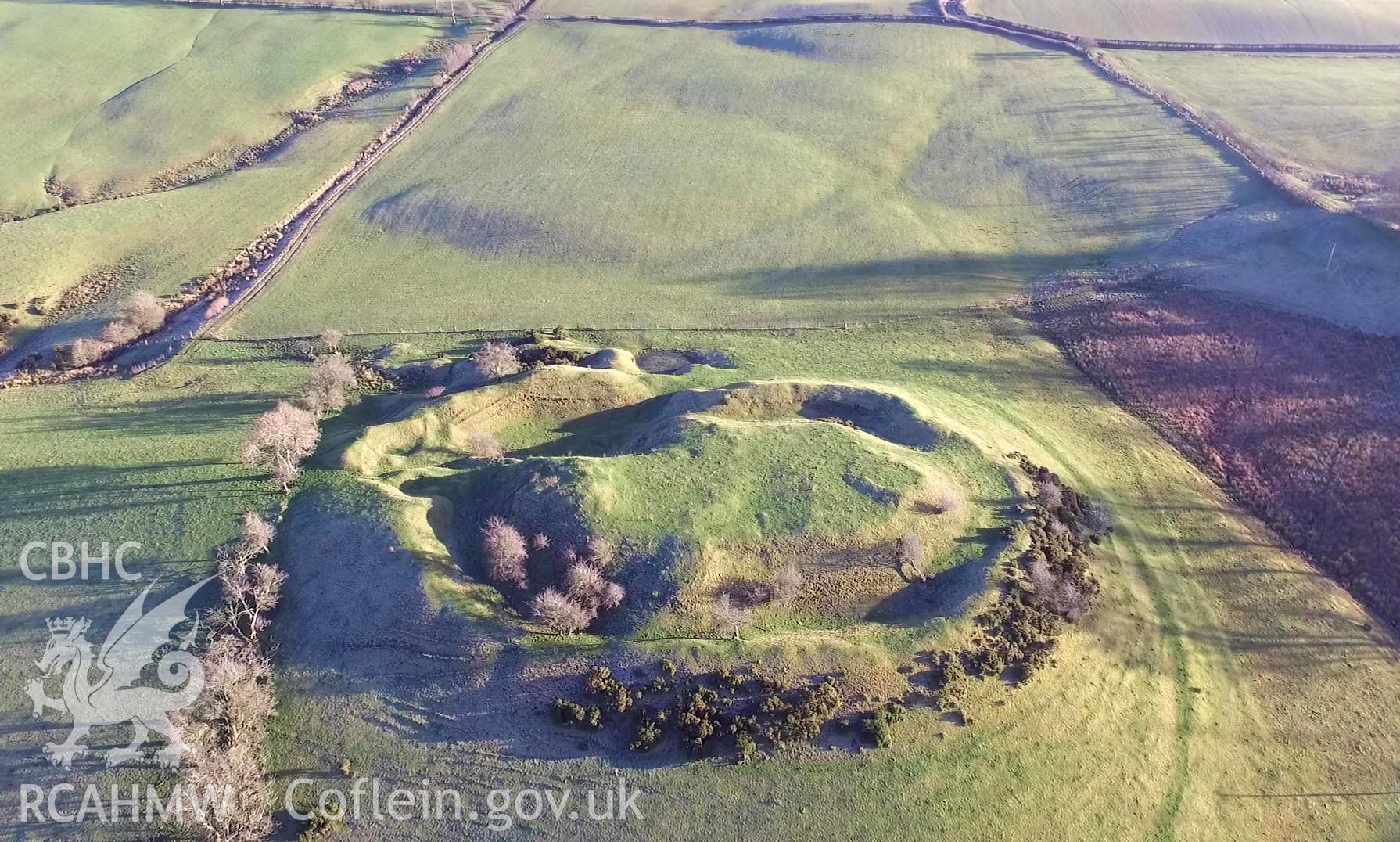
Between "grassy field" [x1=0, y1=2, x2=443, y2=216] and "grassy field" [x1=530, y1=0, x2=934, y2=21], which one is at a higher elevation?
"grassy field" [x1=530, y1=0, x2=934, y2=21]

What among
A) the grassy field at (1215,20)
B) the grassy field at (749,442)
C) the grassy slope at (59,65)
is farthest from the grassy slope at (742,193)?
the grassy slope at (59,65)

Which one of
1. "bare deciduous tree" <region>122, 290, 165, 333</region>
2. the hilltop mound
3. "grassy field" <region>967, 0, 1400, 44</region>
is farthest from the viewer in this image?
"grassy field" <region>967, 0, 1400, 44</region>

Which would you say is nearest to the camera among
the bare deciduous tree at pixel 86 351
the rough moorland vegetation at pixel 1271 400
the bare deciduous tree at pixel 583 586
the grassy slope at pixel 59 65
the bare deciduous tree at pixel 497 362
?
the bare deciduous tree at pixel 583 586

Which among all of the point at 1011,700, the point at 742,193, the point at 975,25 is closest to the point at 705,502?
the point at 1011,700

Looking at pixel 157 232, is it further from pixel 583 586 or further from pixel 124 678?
pixel 583 586

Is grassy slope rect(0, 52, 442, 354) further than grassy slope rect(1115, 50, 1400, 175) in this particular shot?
No

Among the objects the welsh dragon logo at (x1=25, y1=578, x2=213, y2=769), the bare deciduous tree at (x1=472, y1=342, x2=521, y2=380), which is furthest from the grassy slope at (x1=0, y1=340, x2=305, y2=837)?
the bare deciduous tree at (x1=472, y1=342, x2=521, y2=380)

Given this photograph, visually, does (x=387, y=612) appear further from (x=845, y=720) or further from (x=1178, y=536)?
(x=1178, y=536)

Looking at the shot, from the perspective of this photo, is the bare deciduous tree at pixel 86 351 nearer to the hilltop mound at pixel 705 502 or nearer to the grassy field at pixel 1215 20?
the hilltop mound at pixel 705 502

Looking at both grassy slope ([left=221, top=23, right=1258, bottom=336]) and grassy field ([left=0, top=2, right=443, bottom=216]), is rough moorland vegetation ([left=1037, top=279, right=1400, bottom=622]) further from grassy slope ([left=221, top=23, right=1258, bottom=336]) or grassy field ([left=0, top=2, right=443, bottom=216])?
grassy field ([left=0, top=2, right=443, bottom=216])
